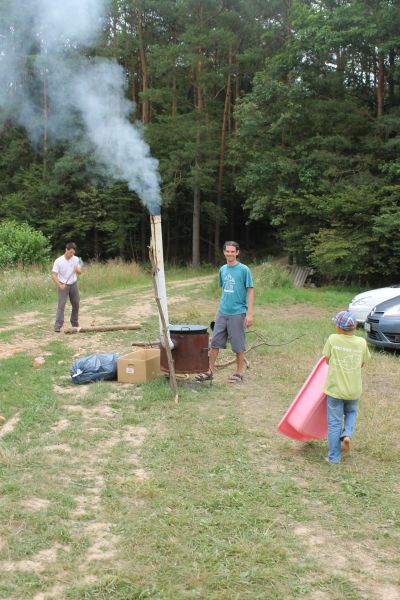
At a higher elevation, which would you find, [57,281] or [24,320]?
[57,281]

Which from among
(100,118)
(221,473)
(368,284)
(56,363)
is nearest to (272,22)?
(368,284)

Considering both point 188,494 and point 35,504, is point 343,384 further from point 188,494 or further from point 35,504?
point 35,504

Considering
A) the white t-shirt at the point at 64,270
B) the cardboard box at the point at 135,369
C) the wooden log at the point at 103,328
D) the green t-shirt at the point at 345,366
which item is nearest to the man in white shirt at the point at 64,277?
the white t-shirt at the point at 64,270

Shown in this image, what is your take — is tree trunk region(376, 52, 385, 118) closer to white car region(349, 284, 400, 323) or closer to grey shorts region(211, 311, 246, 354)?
white car region(349, 284, 400, 323)

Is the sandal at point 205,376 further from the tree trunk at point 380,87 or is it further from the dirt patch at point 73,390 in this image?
the tree trunk at point 380,87

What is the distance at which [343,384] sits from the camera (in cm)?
481

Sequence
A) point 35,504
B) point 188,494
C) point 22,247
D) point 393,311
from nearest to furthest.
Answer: point 35,504 → point 188,494 → point 393,311 → point 22,247

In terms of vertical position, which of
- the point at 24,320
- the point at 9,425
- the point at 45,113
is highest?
the point at 45,113

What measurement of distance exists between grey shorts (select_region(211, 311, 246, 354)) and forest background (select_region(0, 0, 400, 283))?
7.80m

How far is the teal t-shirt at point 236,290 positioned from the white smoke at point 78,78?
126 centimetres

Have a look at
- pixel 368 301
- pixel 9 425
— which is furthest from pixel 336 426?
pixel 368 301

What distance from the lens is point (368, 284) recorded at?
792 inches

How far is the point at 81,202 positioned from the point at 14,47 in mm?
13734

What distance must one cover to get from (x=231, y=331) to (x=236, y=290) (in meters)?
0.52
